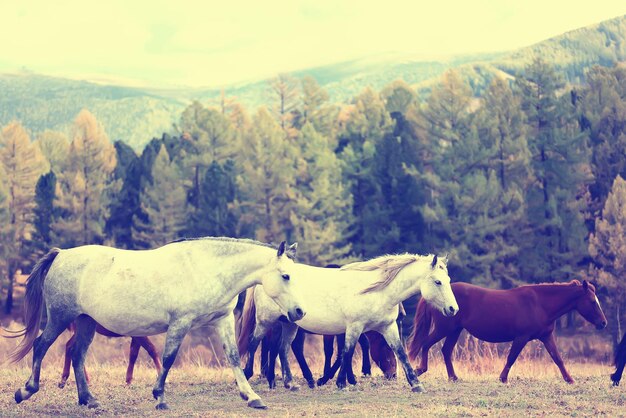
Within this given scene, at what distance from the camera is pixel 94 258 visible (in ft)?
40.7

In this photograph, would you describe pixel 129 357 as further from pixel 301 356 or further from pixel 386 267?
pixel 386 267

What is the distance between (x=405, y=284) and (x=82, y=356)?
469 cm

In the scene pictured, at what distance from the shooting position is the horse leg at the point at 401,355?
13164 millimetres

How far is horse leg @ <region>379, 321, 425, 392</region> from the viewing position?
13.2m

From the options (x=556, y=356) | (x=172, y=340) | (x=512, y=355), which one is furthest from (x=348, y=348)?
(x=556, y=356)

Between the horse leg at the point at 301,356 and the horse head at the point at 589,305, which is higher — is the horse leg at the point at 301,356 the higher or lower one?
the lower one

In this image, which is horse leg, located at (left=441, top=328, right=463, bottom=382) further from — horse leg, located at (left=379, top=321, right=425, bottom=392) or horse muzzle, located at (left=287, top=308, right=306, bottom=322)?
horse muzzle, located at (left=287, top=308, right=306, bottom=322)

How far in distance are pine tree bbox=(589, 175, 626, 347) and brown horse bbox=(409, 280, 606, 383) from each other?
27.9m

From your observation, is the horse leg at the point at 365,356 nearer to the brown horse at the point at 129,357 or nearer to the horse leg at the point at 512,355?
the horse leg at the point at 512,355

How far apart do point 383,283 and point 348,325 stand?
81 centimetres

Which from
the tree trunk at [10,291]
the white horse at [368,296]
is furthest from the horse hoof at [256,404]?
the tree trunk at [10,291]

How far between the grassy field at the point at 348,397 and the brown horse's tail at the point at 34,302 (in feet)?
2.42

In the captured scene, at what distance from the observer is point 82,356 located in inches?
490

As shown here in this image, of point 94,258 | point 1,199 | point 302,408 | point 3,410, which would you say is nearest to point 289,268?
point 302,408
